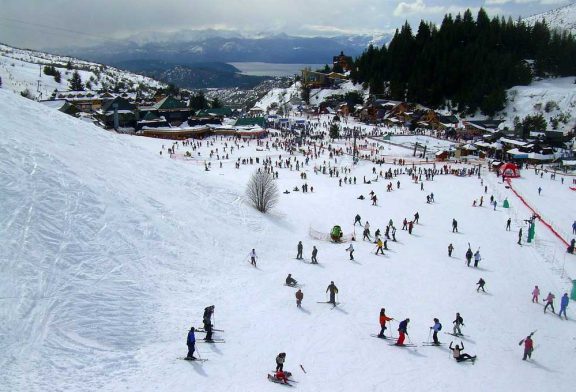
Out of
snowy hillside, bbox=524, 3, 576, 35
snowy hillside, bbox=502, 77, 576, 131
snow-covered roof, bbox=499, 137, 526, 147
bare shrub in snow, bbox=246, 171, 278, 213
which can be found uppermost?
snowy hillside, bbox=524, 3, 576, 35

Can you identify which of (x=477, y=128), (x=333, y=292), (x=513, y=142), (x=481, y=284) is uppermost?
(x=477, y=128)

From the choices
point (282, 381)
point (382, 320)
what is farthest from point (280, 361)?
point (382, 320)

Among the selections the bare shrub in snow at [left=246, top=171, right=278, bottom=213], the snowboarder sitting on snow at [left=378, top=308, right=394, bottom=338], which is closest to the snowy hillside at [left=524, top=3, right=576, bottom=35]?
the bare shrub in snow at [left=246, top=171, right=278, bottom=213]

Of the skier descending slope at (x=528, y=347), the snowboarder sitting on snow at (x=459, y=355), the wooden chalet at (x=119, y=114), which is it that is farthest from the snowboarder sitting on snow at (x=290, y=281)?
the wooden chalet at (x=119, y=114)

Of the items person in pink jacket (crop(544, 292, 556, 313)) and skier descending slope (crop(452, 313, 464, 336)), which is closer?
skier descending slope (crop(452, 313, 464, 336))

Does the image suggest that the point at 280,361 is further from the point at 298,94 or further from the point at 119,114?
the point at 298,94

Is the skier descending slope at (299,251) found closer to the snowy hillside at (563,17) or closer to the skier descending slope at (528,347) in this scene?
the skier descending slope at (528,347)

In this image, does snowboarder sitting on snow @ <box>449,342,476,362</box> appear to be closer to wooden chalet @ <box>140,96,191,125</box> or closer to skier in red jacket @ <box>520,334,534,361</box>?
skier in red jacket @ <box>520,334,534,361</box>
